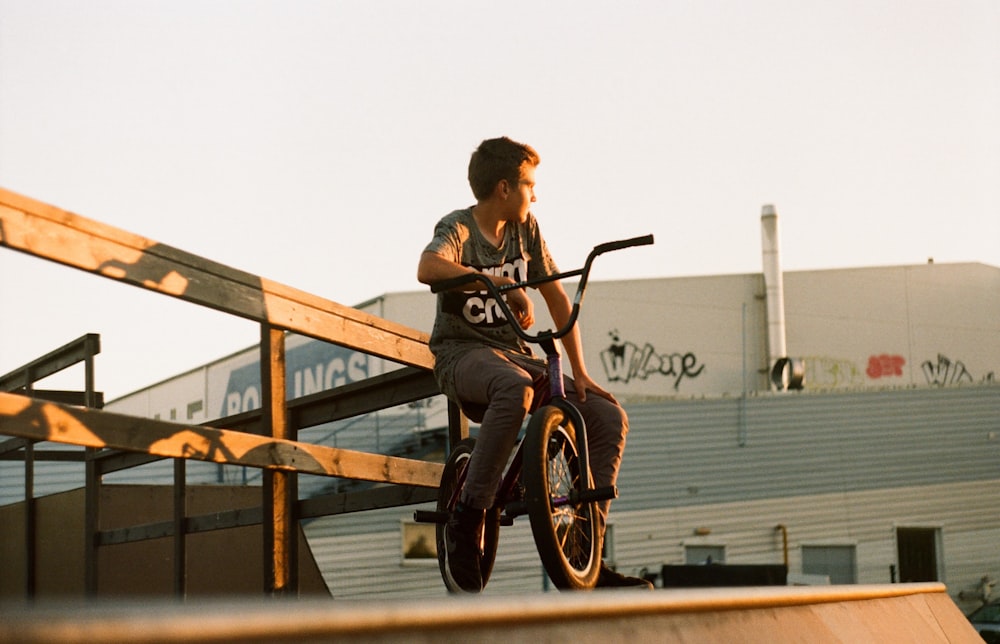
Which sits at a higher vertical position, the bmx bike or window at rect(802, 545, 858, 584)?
Answer: the bmx bike

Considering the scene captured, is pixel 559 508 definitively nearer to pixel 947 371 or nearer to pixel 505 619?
pixel 505 619

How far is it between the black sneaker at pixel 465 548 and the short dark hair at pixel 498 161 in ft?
3.72

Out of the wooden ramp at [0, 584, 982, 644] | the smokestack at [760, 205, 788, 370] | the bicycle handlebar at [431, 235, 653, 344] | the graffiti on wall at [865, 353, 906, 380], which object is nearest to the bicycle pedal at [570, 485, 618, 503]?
the bicycle handlebar at [431, 235, 653, 344]

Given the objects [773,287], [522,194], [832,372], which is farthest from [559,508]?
[832,372]

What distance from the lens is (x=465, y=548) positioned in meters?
4.04

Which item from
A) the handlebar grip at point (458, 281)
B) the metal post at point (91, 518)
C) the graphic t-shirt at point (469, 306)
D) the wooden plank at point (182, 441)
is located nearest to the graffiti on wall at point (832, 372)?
the metal post at point (91, 518)

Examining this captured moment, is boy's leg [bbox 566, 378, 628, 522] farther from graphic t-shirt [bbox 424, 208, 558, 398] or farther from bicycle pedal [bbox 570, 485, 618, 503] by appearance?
graphic t-shirt [bbox 424, 208, 558, 398]

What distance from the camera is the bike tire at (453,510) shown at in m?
4.15

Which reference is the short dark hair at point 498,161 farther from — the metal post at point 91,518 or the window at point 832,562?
the window at point 832,562

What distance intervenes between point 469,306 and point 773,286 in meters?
36.4

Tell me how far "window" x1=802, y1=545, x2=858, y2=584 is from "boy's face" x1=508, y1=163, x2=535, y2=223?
24416mm

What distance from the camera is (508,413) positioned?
387 centimetres

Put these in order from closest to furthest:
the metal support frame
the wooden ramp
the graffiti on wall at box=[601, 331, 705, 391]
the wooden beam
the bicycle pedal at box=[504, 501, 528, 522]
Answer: the wooden ramp → the bicycle pedal at box=[504, 501, 528, 522] → the wooden beam → the metal support frame → the graffiti on wall at box=[601, 331, 705, 391]

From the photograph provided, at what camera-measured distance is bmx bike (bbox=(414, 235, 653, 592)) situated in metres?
3.68
